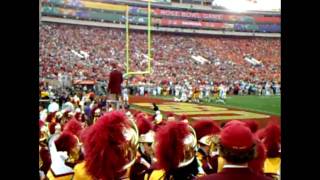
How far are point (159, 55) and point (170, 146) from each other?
31.2 metres

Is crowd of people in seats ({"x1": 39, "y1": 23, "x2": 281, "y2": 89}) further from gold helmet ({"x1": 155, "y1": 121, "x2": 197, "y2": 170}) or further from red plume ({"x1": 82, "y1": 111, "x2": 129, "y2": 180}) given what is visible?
red plume ({"x1": 82, "y1": 111, "x2": 129, "y2": 180})

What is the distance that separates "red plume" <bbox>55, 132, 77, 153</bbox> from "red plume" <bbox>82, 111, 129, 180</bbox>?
0.56 metres

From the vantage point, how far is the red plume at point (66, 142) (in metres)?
3.24

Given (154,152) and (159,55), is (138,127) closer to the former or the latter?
(154,152)

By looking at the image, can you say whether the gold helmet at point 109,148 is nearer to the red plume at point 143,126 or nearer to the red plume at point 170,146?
the red plume at point 170,146

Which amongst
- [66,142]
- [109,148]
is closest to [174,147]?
[109,148]

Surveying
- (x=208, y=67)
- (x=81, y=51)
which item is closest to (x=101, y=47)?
(x=81, y=51)

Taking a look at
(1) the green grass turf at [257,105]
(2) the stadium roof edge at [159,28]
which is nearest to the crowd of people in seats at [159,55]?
(2) the stadium roof edge at [159,28]

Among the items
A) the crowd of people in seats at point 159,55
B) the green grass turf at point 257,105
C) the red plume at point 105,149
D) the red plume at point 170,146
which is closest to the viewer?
the red plume at point 105,149

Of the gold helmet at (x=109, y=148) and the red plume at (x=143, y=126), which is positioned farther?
the red plume at (x=143, y=126)

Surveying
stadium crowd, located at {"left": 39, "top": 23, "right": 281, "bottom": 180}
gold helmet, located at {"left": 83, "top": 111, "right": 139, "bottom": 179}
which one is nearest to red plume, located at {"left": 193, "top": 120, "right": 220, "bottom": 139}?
stadium crowd, located at {"left": 39, "top": 23, "right": 281, "bottom": 180}

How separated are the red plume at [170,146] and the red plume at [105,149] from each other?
322 millimetres
